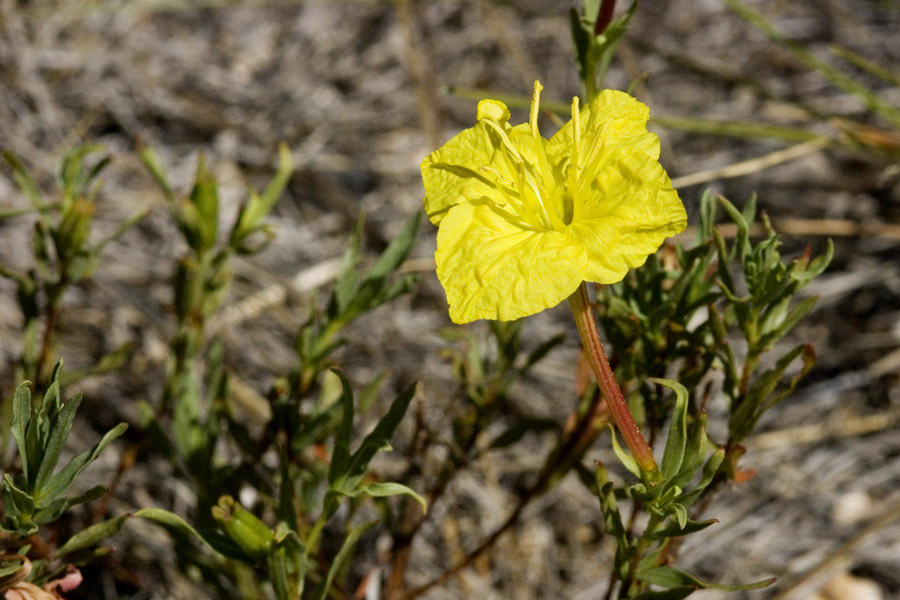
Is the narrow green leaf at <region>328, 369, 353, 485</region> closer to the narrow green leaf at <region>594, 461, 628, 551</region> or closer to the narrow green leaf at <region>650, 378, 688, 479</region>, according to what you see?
the narrow green leaf at <region>594, 461, 628, 551</region>

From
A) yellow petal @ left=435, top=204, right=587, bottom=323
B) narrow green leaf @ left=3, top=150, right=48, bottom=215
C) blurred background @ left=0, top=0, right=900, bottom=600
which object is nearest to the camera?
yellow petal @ left=435, top=204, right=587, bottom=323

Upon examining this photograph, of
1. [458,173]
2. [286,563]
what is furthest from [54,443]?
[458,173]

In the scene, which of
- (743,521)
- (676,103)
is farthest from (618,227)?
(676,103)

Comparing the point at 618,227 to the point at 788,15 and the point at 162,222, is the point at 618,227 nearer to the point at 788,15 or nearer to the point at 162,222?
the point at 162,222

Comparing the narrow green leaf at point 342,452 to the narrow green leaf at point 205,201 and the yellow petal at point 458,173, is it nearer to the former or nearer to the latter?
the yellow petal at point 458,173

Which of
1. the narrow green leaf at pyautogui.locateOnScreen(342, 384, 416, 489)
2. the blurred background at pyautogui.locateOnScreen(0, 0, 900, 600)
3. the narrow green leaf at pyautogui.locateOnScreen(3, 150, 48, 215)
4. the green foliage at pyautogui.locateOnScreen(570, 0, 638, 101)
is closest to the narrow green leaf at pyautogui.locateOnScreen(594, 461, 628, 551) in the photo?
the narrow green leaf at pyautogui.locateOnScreen(342, 384, 416, 489)

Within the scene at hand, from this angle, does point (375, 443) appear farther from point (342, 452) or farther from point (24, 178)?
point (24, 178)
